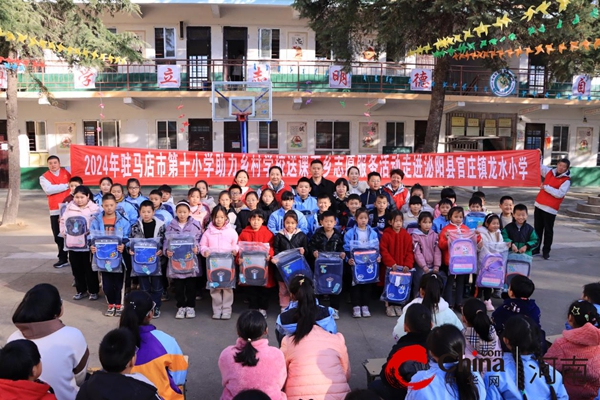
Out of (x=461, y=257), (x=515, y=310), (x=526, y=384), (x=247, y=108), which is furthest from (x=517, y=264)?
(x=247, y=108)

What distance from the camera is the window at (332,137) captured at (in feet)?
58.1

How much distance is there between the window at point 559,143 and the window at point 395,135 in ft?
21.8

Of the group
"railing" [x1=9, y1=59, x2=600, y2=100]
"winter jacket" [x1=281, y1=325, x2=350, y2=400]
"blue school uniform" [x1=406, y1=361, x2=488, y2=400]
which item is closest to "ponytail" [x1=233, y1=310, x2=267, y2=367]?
"winter jacket" [x1=281, y1=325, x2=350, y2=400]

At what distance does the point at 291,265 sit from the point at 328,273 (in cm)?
42

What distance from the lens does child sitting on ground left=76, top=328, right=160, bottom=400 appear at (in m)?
2.06

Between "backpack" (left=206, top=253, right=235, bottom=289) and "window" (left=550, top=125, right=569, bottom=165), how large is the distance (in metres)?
18.2

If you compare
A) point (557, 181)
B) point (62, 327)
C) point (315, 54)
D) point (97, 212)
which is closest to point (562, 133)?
point (315, 54)

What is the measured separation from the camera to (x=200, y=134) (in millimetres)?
17422

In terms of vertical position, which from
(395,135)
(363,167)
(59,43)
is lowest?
(363,167)

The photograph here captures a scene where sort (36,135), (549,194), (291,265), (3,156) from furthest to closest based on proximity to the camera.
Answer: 1. (3,156)
2. (36,135)
3. (549,194)
4. (291,265)

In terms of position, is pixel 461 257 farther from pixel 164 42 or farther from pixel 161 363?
pixel 164 42

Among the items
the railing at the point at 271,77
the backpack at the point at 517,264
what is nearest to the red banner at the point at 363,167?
the backpack at the point at 517,264

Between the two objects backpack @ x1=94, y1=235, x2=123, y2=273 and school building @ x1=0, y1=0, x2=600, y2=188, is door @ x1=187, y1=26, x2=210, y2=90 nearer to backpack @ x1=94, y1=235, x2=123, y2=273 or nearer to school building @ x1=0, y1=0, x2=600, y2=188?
school building @ x1=0, y1=0, x2=600, y2=188

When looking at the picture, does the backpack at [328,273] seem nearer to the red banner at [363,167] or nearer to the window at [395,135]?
the red banner at [363,167]
